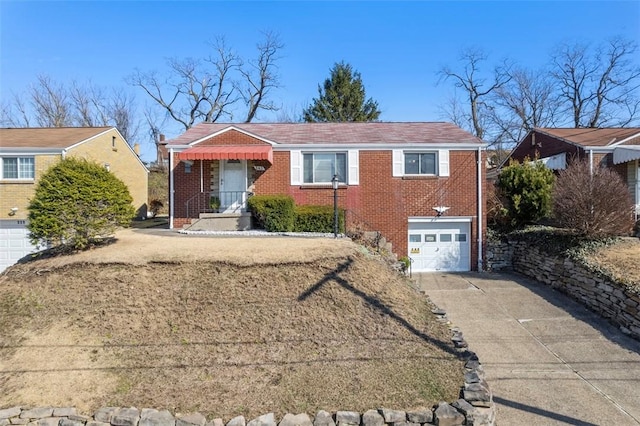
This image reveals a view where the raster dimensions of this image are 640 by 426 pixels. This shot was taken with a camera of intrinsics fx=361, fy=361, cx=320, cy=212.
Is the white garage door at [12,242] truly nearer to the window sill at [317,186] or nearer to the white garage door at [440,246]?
the window sill at [317,186]

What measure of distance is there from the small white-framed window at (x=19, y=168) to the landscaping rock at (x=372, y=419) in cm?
1719

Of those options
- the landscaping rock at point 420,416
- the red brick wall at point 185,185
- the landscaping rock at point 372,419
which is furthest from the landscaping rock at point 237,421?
the red brick wall at point 185,185

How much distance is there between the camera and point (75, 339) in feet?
20.0

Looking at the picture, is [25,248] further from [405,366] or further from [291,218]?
[405,366]

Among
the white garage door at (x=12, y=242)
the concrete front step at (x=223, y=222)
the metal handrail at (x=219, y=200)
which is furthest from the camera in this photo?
the white garage door at (x=12, y=242)

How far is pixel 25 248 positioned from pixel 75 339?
1175cm

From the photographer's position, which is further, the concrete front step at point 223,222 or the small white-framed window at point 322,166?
the small white-framed window at point 322,166

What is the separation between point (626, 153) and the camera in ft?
48.6

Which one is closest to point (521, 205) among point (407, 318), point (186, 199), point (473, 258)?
point (473, 258)

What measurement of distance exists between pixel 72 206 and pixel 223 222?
529cm

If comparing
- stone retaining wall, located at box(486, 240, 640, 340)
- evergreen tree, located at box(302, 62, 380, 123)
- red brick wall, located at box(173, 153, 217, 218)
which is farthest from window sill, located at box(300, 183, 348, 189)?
evergreen tree, located at box(302, 62, 380, 123)

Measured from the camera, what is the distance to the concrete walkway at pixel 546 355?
5508 millimetres

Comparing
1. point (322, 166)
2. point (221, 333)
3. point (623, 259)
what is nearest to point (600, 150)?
point (623, 259)

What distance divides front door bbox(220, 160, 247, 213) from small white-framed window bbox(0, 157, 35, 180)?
27.2 feet
